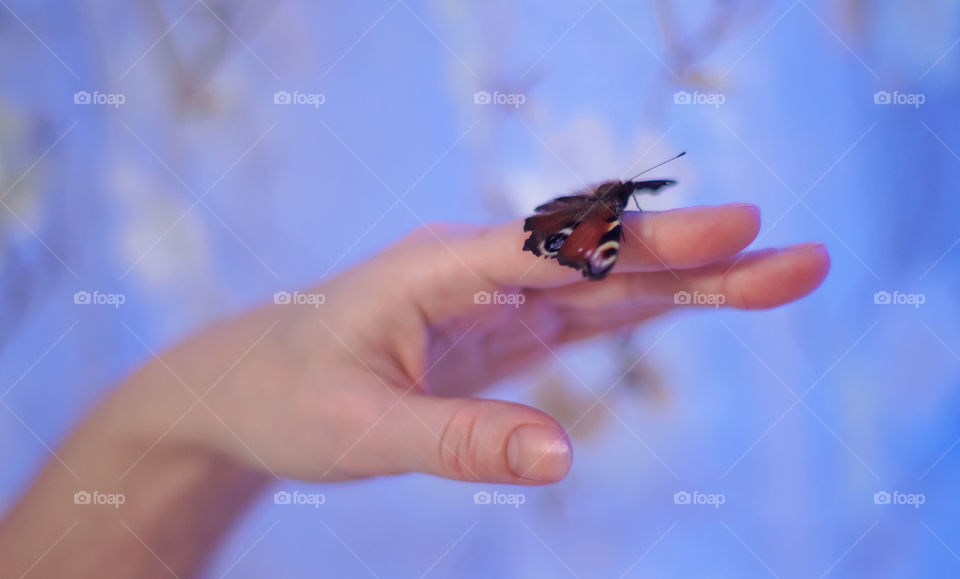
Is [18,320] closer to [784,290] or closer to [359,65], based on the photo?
[359,65]

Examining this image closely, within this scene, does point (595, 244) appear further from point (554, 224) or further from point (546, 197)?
point (546, 197)

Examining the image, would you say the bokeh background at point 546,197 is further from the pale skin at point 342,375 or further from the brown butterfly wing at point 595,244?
the brown butterfly wing at point 595,244

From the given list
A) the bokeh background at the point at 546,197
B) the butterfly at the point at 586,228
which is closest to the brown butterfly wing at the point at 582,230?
the butterfly at the point at 586,228

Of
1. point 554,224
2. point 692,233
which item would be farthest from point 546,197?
point 692,233

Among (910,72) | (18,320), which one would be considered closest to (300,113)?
(18,320)

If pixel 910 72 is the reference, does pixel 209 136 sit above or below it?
below

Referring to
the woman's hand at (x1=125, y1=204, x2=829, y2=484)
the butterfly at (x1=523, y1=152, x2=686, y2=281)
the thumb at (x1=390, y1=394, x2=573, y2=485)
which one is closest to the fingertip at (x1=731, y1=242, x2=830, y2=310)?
the woman's hand at (x1=125, y1=204, x2=829, y2=484)
